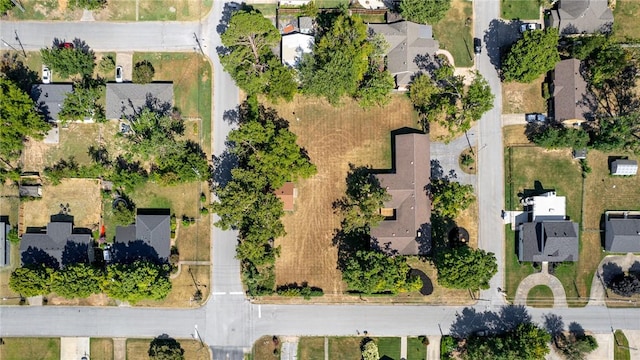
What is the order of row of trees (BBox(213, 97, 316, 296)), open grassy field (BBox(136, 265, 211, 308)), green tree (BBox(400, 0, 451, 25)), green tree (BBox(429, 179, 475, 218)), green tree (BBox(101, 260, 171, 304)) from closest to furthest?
green tree (BBox(101, 260, 171, 304))
row of trees (BBox(213, 97, 316, 296))
green tree (BBox(429, 179, 475, 218))
green tree (BBox(400, 0, 451, 25))
open grassy field (BBox(136, 265, 211, 308))

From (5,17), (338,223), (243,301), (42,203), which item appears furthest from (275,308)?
(5,17)

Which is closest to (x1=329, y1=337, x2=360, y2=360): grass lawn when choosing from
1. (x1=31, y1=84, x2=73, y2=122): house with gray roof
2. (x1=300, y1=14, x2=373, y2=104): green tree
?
(x1=300, y1=14, x2=373, y2=104): green tree

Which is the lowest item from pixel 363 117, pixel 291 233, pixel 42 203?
pixel 291 233

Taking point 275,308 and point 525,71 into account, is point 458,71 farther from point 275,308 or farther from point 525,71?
point 275,308

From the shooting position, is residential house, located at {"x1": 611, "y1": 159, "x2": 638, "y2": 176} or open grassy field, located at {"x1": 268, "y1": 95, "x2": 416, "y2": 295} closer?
residential house, located at {"x1": 611, "y1": 159, "x2": 638, "y2": 176}

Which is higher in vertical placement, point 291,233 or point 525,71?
point 525,71

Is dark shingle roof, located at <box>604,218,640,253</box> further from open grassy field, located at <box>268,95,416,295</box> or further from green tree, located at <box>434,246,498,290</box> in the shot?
open grassy field, located at <box>268,95,416,295</box>

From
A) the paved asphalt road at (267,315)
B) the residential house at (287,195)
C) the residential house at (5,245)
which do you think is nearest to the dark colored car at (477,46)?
the paved asphalt road at (267,315)
